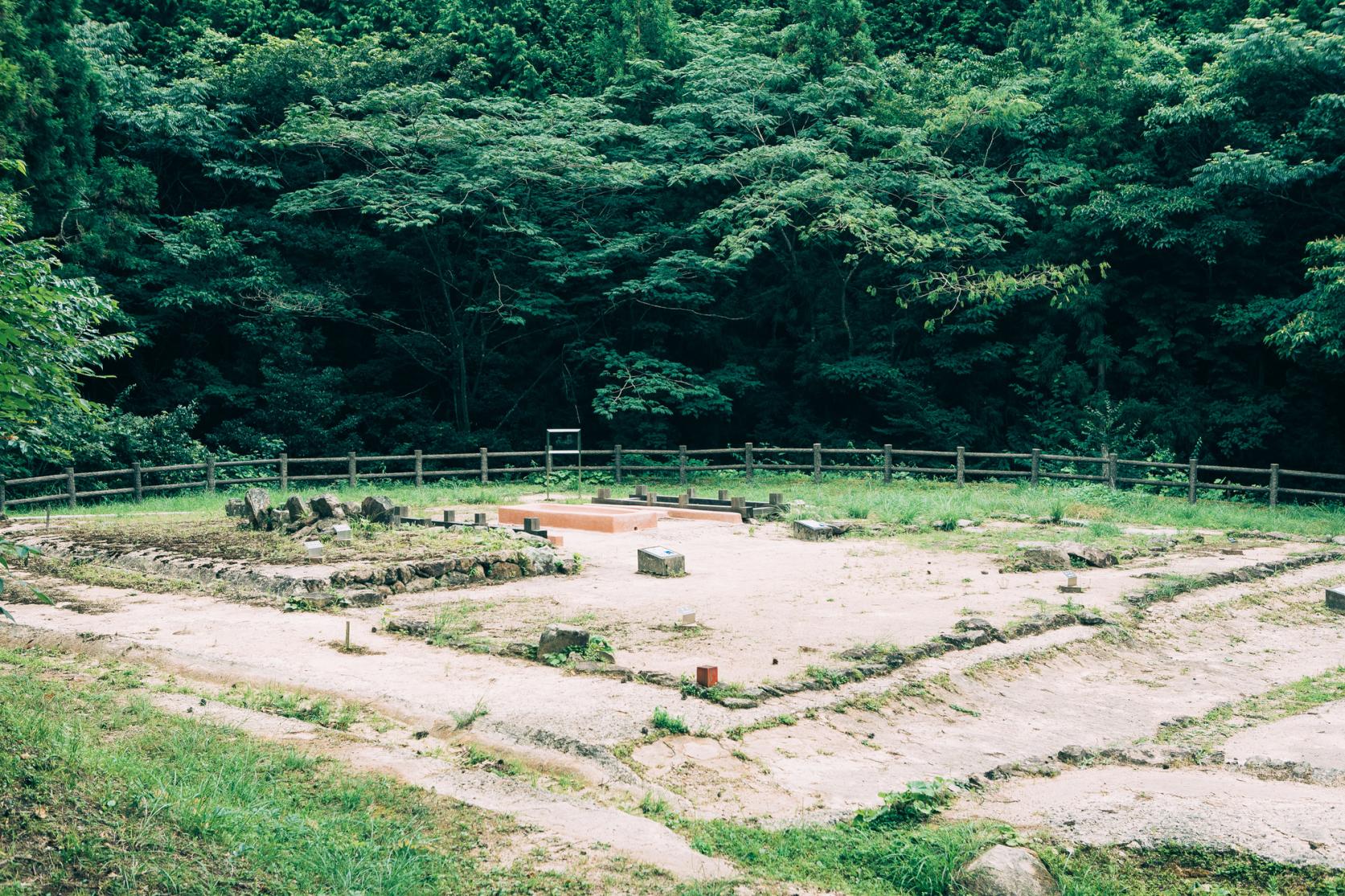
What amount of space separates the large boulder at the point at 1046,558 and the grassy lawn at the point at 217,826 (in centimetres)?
923

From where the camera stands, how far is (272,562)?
12.2m

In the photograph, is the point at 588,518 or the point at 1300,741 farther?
the point at 588,518

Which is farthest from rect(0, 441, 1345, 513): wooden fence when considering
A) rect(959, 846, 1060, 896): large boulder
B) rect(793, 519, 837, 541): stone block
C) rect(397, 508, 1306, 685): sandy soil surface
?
rect(959, 846, 1060, 896): large boulder

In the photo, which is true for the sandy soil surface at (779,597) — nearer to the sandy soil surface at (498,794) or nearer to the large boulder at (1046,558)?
the large boulder at (1046,558)

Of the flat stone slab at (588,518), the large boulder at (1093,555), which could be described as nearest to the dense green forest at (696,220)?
the flat stone slab at (588,518)

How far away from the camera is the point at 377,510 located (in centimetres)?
1513

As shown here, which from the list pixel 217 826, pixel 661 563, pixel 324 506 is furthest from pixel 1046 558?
pixel 217 826

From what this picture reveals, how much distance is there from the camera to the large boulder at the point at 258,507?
14.5m

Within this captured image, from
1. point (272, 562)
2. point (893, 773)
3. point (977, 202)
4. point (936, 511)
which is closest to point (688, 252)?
point (977, 202)

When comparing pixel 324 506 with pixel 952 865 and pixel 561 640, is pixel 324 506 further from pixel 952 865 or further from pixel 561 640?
pixel 952 865

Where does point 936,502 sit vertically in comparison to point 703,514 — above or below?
above

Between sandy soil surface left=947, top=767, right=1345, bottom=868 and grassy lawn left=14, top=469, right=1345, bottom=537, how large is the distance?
10.6m

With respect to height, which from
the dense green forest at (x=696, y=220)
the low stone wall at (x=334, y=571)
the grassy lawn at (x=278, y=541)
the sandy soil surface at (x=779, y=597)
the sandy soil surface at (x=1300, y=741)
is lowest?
the sandy soil surface at (x=1300, y=741)

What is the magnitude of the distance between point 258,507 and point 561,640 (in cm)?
751
